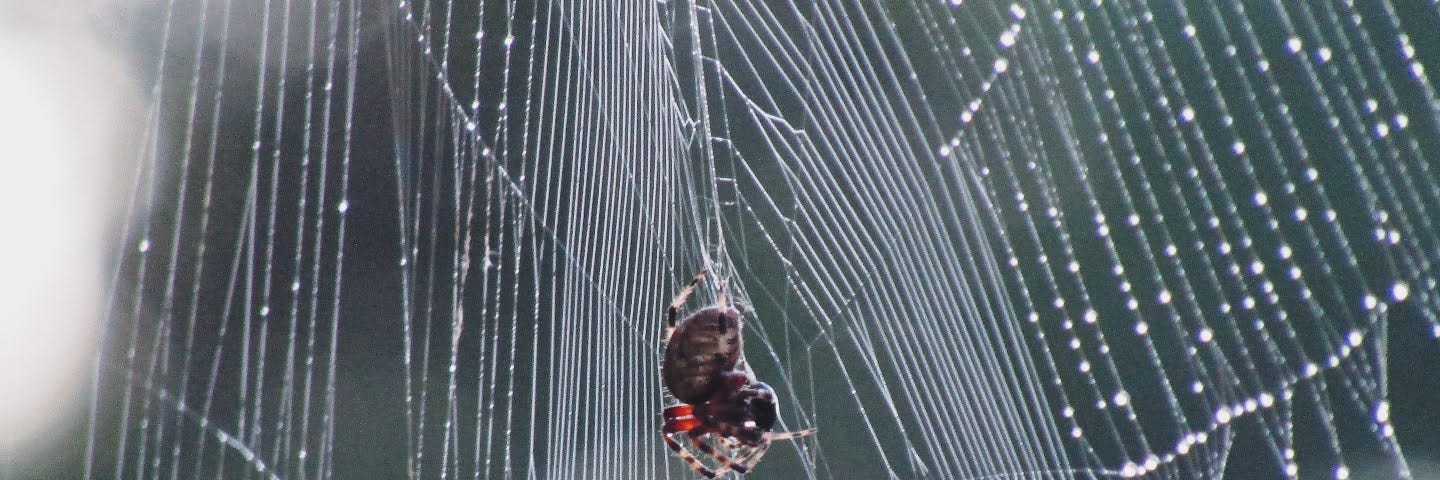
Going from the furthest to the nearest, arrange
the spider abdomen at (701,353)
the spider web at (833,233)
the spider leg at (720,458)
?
the spider web at (833,233)
the spider leg at (720,458)
the spider abdomen at (701,353)

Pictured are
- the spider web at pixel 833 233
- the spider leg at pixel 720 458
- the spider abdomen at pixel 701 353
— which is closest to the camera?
the spider abdomen at pixel 701 353

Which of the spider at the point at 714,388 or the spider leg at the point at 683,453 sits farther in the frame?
the spider leg at the point at 683,453

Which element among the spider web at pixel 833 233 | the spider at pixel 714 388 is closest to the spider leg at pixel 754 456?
the spider at pixel 714 388

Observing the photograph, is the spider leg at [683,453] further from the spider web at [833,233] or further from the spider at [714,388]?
the spider web at [833,233]

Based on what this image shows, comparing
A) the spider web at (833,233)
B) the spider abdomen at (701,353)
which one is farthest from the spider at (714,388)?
the spider web at (833,233)

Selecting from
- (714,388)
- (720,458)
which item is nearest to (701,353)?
(714,388)

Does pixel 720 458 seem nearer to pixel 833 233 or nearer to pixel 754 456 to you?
pixel 754 456

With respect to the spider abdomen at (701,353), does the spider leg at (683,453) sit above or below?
below

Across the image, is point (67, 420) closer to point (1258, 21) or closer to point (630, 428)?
point (630, 428)

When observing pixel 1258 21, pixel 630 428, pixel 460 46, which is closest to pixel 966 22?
pixel 1258 21
